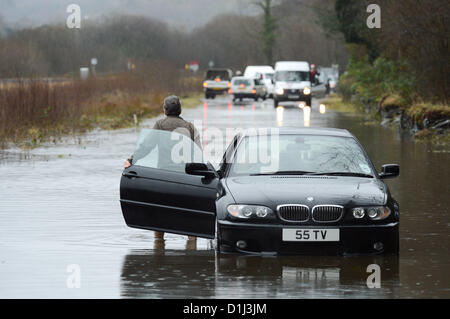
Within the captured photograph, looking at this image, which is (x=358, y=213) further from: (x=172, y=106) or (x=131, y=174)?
(x=172, y=106)

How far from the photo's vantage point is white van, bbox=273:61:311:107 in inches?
2312

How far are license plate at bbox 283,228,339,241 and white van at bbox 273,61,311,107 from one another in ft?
158

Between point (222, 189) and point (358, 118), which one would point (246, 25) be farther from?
point (222, 189)

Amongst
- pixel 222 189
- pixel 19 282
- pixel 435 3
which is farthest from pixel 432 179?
pixel 435 3

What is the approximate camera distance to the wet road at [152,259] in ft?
30.1

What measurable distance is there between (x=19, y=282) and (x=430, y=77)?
81.3 ft

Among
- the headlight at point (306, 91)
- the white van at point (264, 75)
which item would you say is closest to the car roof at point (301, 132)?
the headlight at point (306, 91)

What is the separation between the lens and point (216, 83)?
76.9 meters

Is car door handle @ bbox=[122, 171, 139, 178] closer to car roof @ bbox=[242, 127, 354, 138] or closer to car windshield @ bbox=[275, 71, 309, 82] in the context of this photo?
car roof @ bbox=[242, 127, 354, 138]

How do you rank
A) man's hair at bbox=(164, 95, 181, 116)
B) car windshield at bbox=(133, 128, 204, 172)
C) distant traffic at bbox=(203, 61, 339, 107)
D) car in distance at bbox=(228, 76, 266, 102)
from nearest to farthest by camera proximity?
car windshield at bbox=(133, 128, 204, 172) → man's hair at bbox=(164, 95, 181, 116) → distant traffic at bbox=(203, 61, 339, 107) → car in distance at bbox=(228, 76, 266, 102)

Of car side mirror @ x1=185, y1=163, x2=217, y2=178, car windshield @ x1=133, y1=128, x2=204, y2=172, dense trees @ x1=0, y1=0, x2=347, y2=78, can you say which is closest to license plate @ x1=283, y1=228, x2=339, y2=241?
car side mirror @ x1=185, y1=163, x2=217, y2=178

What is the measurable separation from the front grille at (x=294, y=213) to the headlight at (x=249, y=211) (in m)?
0.10

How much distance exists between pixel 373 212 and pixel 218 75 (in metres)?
69.5

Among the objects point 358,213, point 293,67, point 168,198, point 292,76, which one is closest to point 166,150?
point 168,198
